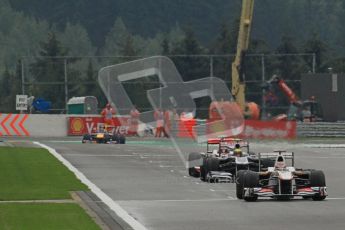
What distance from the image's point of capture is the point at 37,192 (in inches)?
895

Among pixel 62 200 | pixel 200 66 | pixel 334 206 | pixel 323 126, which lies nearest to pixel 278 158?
pixel 334 206

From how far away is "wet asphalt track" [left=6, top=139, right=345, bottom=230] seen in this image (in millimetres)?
16875

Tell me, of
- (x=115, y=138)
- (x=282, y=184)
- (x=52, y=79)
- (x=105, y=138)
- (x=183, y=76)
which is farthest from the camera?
(x=183, y=76)

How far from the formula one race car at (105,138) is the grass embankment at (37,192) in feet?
36.3

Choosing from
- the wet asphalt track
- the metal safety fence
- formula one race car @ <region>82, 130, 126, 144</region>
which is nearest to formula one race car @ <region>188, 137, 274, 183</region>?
the wet asphalt track

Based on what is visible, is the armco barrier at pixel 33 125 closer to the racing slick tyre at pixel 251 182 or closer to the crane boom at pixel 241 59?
the crane boom at pixel 241 59

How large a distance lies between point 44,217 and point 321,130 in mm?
40581

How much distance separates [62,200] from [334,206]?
197 inches

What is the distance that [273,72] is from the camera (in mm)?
81562

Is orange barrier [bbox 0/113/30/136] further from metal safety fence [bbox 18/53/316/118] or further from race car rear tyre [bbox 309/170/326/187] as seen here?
race car rear tyre [bbox 309/170/326/187]

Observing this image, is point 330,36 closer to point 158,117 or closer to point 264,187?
point 158,117

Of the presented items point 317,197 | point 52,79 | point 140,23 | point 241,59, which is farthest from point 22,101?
point 140,23

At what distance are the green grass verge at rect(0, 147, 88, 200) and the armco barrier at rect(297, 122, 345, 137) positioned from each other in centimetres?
2103

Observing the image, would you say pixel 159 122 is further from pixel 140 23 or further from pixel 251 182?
pixel 140 23
